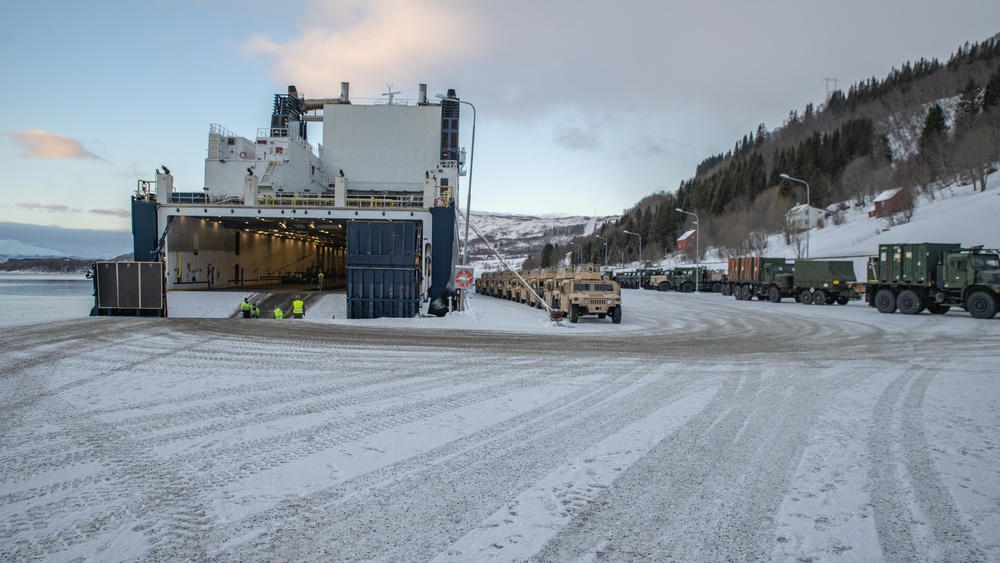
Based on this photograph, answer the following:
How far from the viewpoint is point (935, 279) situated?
2305 cm

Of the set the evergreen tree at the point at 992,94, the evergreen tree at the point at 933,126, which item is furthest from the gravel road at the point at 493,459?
the evergreen tree at the point at 992,94

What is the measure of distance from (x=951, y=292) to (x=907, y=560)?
24629 mm

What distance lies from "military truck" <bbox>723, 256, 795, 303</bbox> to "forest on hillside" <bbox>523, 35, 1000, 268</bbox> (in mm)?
29960

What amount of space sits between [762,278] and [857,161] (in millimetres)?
68725

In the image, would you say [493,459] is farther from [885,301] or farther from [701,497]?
[885,301]

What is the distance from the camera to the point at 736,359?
1190 centimetres

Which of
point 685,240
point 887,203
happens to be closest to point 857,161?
point 887,203

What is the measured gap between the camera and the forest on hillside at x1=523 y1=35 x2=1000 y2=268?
73.0m

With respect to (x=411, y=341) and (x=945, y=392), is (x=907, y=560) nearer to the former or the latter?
(x=945, y=392)

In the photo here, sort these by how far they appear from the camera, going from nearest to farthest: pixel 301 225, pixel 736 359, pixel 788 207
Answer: pixel 736 359 < pixel 301 225 < pixel 788 207

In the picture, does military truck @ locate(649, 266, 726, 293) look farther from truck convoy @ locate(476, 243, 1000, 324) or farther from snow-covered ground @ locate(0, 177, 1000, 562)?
snow-covered ground @ locate(0, 177, 1000, 562)

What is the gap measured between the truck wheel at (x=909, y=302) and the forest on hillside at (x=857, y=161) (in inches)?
1720

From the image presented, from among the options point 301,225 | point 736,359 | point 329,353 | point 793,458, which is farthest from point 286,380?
point 301,225

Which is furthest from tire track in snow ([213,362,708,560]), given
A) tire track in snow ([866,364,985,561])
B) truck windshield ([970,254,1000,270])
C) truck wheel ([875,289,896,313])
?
truck wheel ([875,289,896,313])
